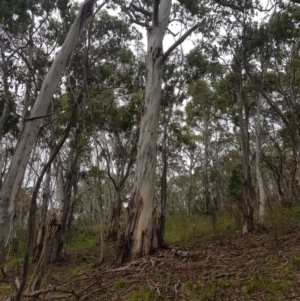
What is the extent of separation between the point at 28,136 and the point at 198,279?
132 inches

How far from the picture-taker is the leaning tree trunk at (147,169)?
7059 mm

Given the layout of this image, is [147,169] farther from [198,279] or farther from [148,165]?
[198,279]

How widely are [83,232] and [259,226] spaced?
40.3ft

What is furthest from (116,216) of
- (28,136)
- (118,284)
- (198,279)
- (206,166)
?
→ (28,136)

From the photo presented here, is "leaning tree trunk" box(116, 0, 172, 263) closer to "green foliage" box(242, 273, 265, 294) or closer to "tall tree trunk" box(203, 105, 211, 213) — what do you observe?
"green foliage" box(242, 273, 265, 294)

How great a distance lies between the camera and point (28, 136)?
3.75 m

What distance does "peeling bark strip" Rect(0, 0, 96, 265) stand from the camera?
11.0 feet

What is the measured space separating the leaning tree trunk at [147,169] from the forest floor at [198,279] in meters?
0.47

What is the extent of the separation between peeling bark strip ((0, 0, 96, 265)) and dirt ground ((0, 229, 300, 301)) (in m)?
1.02

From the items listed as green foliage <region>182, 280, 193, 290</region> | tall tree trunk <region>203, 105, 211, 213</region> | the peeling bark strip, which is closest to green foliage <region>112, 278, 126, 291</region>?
green foliage <region>182, 280, 193, 290</region>

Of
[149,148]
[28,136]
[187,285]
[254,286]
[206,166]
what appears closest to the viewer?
[28,136]

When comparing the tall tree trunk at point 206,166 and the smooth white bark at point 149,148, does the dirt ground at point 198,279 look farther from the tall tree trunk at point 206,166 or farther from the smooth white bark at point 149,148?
the tall tree trunk at point 206,166

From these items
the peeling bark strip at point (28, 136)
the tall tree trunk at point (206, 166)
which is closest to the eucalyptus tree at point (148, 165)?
the peeling bark strip at point (28, 136)

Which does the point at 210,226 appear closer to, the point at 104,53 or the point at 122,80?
the point at 122,80
